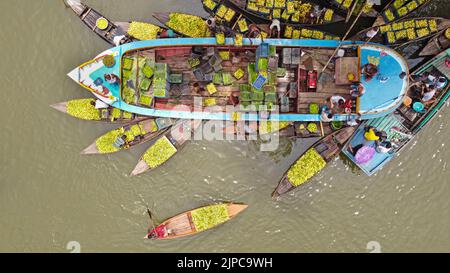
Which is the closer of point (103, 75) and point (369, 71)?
point (369, 71)

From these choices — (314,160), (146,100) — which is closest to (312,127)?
(314,160)

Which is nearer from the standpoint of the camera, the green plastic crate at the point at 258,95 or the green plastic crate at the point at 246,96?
the green plastic crate at the point at 258,95

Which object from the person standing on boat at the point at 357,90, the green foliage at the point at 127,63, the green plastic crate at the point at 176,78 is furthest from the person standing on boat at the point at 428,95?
the green foliage at the point at 127,63

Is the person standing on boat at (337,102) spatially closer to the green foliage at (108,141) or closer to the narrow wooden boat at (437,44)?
the narrow wooden boat at (437,44)

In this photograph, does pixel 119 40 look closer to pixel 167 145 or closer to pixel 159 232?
pixel 167 145

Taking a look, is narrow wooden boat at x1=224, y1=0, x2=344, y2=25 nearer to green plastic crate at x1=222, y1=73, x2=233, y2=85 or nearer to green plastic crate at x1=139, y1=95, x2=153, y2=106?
green plastic crate at x1=222, y1=73, x2=233, y2=85

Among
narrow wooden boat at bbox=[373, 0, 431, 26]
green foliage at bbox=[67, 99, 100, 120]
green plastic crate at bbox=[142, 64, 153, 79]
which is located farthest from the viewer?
green foliage at bbox=[67, 99, 100, 120]

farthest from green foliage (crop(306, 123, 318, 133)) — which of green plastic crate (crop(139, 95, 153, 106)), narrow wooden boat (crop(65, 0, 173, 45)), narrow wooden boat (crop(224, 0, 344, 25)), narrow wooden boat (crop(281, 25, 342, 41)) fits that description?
narrow wooden boat (crop(65, 0, 173, 45))
